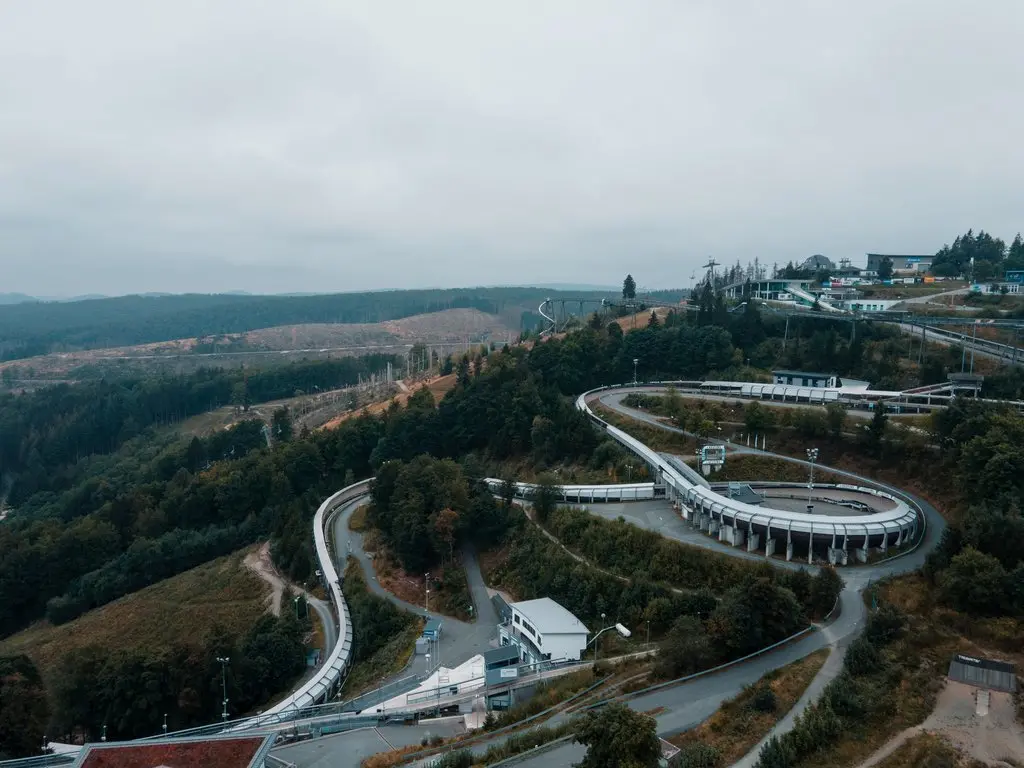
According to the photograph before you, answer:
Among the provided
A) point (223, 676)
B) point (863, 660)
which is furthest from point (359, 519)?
point (863, 660)

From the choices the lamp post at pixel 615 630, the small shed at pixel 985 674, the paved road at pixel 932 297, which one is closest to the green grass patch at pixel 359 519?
the lamp post at pixel 615 630

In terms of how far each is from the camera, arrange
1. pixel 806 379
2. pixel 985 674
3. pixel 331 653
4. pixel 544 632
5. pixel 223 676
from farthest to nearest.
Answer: pixel 806 379
pixel 331 653
pixel 223 676
pixel 544 632
pixel 985 674

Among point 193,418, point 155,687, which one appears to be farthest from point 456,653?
point 193,418

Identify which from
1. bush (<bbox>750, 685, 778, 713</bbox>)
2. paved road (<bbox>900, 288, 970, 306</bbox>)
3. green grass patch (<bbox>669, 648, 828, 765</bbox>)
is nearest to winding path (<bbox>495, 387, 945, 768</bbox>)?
green grass patch (<bbox>669, 648, 828, 765</bbox>)

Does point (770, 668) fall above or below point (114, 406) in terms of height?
above

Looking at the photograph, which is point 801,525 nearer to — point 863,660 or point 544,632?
point 863,660

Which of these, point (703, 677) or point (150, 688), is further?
point (150, 688)
